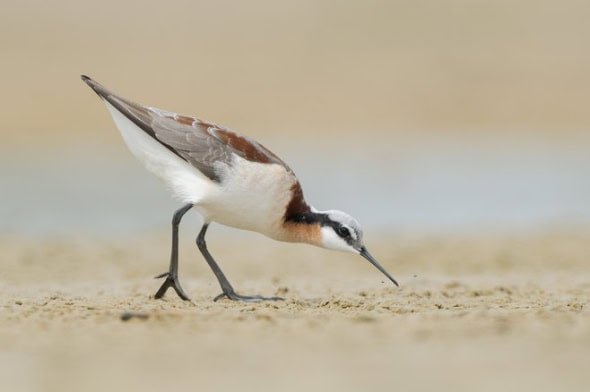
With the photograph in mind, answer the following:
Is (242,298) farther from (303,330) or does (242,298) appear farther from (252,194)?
(303,330)

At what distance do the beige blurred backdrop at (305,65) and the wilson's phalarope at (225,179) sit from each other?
13.1 meters

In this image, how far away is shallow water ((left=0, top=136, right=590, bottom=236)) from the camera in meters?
15.6

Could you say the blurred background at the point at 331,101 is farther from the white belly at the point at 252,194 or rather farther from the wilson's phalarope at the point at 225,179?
the white belly at the point at 252,194

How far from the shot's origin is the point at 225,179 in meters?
8.74

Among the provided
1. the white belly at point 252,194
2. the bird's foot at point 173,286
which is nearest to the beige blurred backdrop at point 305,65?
the bird's foot at point 173,286

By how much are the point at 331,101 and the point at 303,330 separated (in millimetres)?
17402

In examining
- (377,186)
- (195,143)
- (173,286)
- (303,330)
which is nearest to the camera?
(303,330)

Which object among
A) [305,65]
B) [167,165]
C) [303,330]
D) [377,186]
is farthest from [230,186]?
[305,65]

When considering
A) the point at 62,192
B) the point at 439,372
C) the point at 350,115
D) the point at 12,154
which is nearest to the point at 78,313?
the point at 439,372

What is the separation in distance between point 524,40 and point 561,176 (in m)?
9.90

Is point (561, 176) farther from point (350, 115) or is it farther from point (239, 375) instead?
point (239, 375)

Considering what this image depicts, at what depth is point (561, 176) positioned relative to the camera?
60.3 ft

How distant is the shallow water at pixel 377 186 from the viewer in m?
15.6

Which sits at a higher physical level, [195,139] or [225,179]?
[195,139]
